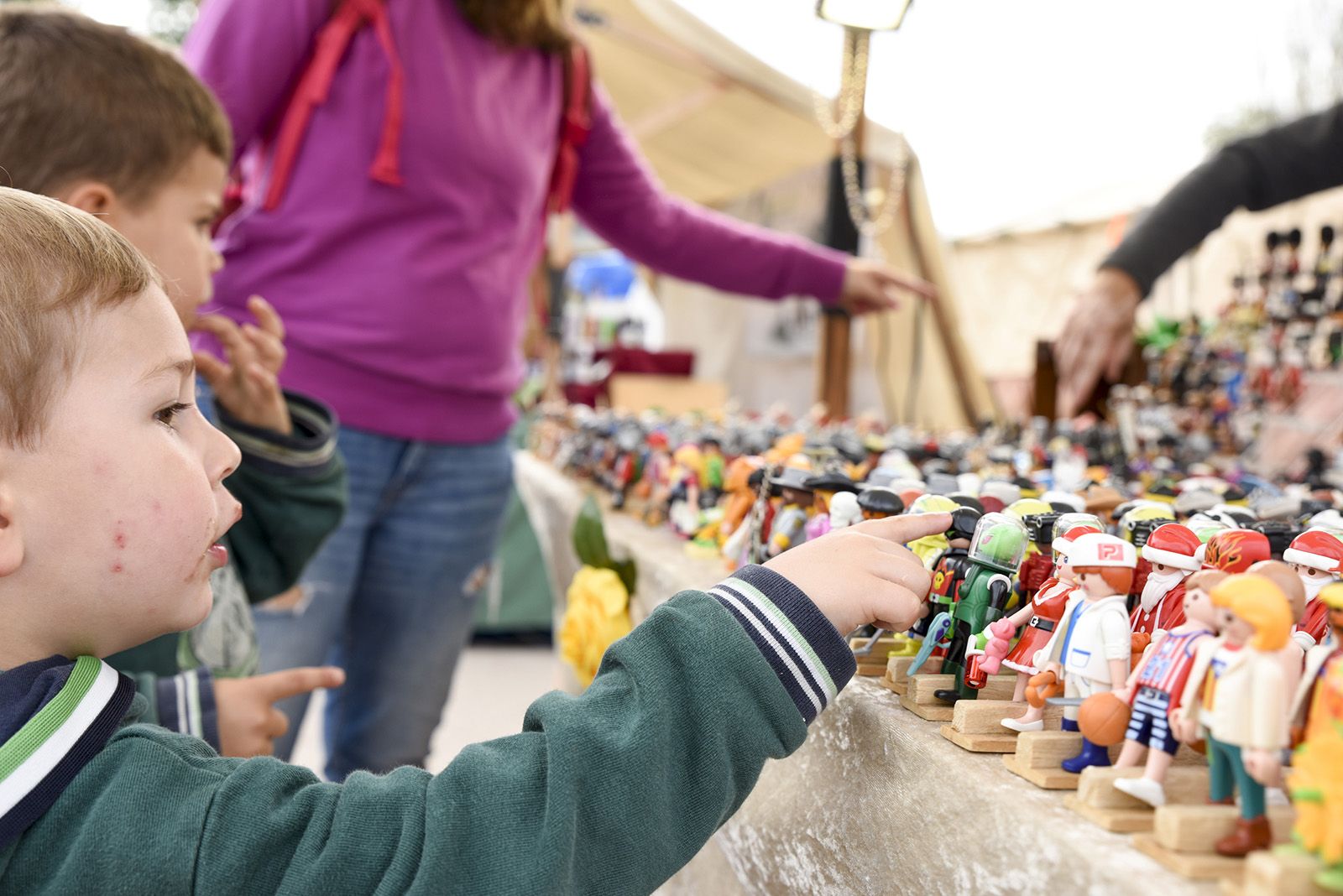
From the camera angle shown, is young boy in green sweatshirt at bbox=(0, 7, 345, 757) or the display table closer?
the display table

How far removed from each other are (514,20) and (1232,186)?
121cm

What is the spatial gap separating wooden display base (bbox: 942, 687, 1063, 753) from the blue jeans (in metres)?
0.89

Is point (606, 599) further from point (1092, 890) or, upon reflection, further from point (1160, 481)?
point (1092, 890)

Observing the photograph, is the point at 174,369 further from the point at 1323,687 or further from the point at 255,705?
the point at 1323,687

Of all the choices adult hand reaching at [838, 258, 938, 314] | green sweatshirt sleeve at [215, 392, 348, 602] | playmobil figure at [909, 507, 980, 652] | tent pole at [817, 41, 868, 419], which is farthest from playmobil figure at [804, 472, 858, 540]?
tent pole at [817, 41, 868, 419]

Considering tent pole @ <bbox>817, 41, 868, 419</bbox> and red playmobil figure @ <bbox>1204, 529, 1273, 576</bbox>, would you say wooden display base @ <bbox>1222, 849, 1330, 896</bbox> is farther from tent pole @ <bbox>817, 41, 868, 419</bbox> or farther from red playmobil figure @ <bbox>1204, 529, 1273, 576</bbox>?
tent pole @ <bbox>817, 41, 868, 419</bbox>

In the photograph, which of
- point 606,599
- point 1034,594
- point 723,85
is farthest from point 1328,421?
point 723,85

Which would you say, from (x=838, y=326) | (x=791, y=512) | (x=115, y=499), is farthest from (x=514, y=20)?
(x=838, y=326)

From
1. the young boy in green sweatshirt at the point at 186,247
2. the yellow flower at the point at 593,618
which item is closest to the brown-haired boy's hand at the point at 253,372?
the young boy in green sweatshirt at the point at 186,247

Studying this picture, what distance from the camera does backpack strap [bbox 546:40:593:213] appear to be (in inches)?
59.1

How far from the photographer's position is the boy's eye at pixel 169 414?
2.08 feet

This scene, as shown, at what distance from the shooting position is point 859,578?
0.61 meters

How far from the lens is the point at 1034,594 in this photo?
613 millimetres

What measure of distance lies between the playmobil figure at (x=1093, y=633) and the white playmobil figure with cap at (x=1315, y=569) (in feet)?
0.28
